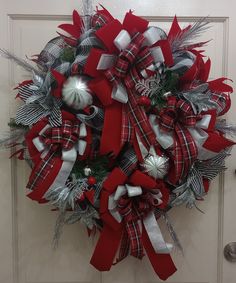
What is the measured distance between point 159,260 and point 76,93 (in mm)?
579

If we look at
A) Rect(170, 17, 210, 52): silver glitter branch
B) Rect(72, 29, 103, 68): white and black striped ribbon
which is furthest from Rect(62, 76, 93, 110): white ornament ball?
Rect(170, 17, 210, 52): silver glitter branch

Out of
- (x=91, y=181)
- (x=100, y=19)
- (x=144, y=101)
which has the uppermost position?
(x=100, y=19)

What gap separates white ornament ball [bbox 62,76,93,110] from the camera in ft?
2.62

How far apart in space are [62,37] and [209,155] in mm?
565

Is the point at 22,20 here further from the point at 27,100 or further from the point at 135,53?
the point at 135,53

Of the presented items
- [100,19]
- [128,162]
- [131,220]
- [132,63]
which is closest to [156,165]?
[128,162]

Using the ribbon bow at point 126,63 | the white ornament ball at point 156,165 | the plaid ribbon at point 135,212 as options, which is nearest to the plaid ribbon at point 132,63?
the ribbon bow at point 126,63

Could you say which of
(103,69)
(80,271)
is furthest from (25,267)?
(103,69)

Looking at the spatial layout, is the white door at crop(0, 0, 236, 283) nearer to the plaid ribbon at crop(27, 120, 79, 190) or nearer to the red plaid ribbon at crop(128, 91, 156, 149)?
the plaid ribbon at crop(27, 120, 79, 190)

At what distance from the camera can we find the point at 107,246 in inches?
35.0

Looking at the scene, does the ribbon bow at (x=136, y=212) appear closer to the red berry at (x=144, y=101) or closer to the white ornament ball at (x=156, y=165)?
the white ornament ball at (x=156, y=165)

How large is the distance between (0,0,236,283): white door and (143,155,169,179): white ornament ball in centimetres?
26

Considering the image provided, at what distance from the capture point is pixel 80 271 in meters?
1.03

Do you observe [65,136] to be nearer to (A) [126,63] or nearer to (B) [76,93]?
(B) [76,93]
